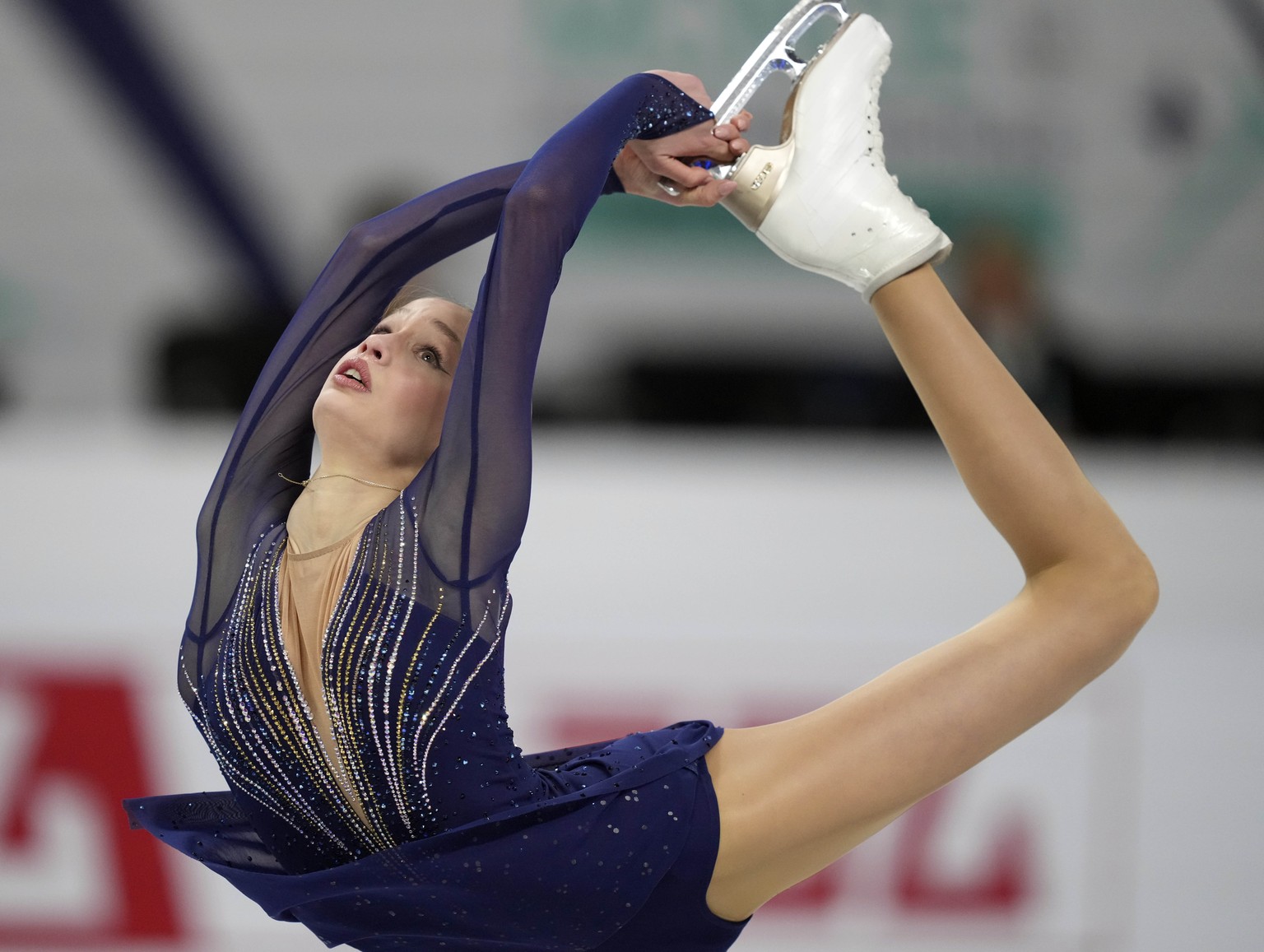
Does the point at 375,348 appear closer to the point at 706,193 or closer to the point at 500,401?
the point at 500,401

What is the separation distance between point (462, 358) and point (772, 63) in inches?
25.8

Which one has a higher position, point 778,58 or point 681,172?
point 778,58

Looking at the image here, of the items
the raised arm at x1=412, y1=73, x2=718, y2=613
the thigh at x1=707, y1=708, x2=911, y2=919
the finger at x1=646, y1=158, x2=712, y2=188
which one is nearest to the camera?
the raised arm at x1=412, y1=73, x2=718, y2=613

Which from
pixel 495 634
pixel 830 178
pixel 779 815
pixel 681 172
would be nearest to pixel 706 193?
pixel 681 172

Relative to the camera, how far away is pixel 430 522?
1.29 m

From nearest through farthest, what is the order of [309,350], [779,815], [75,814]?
[779,815]
[309,350]
[75,814]

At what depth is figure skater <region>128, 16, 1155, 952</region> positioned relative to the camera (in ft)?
4.25

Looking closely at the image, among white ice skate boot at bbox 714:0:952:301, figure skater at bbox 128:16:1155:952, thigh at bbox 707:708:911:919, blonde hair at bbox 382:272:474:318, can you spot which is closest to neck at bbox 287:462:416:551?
figure skater at bbox 128:16:1155:952

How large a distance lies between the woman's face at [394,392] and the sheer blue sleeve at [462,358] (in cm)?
6

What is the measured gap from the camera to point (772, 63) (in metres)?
1.67

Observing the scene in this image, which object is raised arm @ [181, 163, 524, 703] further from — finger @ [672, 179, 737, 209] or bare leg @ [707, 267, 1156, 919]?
bare leg @ [707, 267, 1156, 919]

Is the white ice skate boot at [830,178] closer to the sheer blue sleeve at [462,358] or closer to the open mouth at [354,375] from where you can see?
the sheer blue sleeve at [462,358]

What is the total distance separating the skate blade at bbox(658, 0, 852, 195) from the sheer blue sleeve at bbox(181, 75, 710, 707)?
7 cm

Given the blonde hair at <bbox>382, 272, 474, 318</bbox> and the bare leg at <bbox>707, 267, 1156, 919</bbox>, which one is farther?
the blonde hair at <bbox>382, 272, 474, 318</bbox>
